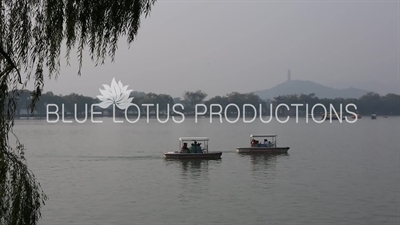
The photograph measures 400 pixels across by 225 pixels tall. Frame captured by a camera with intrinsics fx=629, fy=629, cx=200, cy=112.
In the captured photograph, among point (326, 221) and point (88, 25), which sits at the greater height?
point (88, 25)

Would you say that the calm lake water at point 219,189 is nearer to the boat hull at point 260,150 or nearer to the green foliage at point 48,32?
the boat hull at point 260,150

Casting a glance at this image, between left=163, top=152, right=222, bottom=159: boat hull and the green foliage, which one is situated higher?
the green foliage

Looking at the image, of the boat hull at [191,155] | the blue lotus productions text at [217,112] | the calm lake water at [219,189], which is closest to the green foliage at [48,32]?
the calm lake water at [219,189]

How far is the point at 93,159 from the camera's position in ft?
114

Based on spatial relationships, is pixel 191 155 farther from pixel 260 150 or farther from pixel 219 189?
pixel 219 189

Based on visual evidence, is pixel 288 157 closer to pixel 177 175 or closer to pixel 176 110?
pixel 177 175

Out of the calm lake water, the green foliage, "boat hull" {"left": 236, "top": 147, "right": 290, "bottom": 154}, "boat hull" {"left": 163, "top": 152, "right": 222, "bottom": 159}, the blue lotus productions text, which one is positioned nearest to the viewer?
the green foliage

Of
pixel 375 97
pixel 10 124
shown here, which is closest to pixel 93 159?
pixel 10 124

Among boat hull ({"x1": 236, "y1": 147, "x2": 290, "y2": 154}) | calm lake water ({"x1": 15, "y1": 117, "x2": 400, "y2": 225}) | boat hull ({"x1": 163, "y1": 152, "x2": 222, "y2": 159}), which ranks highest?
boat hull ({"x1": 236, "y1": 147, "x2": 290, "y2": 154})

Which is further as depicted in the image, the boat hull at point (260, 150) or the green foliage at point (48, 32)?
the boat hull at point (260, 150)

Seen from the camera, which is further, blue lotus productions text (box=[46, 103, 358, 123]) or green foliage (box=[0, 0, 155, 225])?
blue lotus productions text (box=[46, 103, 358, 123])

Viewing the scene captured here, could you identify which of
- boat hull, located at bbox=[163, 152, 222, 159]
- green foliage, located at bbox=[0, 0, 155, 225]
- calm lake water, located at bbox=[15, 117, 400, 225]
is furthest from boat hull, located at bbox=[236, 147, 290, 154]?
green foliage, located at bbox=[0, 0, 155, 225]

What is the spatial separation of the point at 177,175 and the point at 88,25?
2109 centimetres

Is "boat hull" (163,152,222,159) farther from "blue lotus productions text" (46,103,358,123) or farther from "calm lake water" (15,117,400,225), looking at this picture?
"blue lotus productions text" (46,103,358,123)
